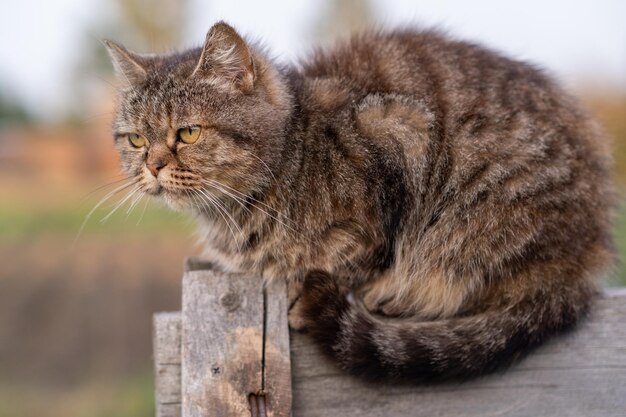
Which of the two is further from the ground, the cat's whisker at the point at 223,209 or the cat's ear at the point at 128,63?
the cat's ear at the point at 128,63

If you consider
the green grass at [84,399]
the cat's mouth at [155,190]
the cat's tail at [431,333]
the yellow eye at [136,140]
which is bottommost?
the green grass at [84,399]

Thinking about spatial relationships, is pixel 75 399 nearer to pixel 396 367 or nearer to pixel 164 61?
pixel 164 61

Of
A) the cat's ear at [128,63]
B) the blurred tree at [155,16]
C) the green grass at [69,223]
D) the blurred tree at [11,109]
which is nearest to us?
the cat's ear at [128,63]

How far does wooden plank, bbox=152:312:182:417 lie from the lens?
187 cm

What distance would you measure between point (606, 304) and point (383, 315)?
25.4 inches

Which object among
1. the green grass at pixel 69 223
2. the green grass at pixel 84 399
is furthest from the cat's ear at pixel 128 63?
the green grass at pixel 69 223

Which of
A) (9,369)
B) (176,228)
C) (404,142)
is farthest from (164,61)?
(176,228)

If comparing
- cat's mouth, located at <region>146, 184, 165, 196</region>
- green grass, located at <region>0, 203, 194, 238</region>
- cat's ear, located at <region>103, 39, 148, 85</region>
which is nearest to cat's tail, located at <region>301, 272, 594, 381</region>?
cat's mouth, located at <region>146, 184, 165, 196</region>

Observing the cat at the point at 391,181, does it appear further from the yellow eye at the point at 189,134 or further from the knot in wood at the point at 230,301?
the knot in wood at the point at 230,301

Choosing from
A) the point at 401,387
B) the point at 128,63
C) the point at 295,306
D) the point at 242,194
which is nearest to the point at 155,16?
the point at 128,63

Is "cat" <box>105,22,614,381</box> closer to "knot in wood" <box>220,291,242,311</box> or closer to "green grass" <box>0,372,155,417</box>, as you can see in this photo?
"knot in wood" <box>220,291,242,311</box>

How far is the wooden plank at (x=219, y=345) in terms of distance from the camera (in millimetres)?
1755

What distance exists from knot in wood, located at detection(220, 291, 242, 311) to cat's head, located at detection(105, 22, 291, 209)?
0.39 m

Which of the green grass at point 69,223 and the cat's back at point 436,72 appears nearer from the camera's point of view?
the cat's back at point 436,72
